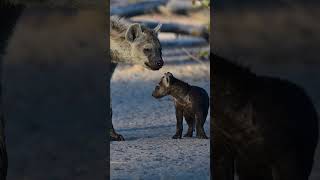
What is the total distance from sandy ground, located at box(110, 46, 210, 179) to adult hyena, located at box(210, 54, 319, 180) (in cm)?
38

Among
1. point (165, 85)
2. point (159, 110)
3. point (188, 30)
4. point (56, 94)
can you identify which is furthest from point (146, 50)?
point (188, 30)

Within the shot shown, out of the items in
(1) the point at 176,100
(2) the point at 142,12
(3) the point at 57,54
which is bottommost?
(1) the point at 176,100

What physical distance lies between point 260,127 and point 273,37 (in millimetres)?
364

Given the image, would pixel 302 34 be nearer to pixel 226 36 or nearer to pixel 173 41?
pixel 226 36

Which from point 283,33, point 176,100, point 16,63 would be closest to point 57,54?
point 16,63

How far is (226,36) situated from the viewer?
261 cm

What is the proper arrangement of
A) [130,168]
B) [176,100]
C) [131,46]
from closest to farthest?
[130,168] < [176,100] < [131,46]

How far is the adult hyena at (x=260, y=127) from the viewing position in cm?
267

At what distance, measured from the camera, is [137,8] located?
6988mm

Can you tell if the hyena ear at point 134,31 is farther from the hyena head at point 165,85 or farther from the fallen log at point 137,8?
the fallen log at point 137,8

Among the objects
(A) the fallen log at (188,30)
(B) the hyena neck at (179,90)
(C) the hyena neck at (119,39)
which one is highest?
(A) the fallen log at (188,30)

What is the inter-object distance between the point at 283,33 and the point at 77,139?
0.90 metres

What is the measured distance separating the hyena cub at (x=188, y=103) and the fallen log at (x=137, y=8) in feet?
9.65

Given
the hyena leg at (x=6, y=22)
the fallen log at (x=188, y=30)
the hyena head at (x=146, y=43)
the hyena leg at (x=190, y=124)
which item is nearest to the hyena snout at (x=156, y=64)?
the hyena head at (x=146, y=43)
